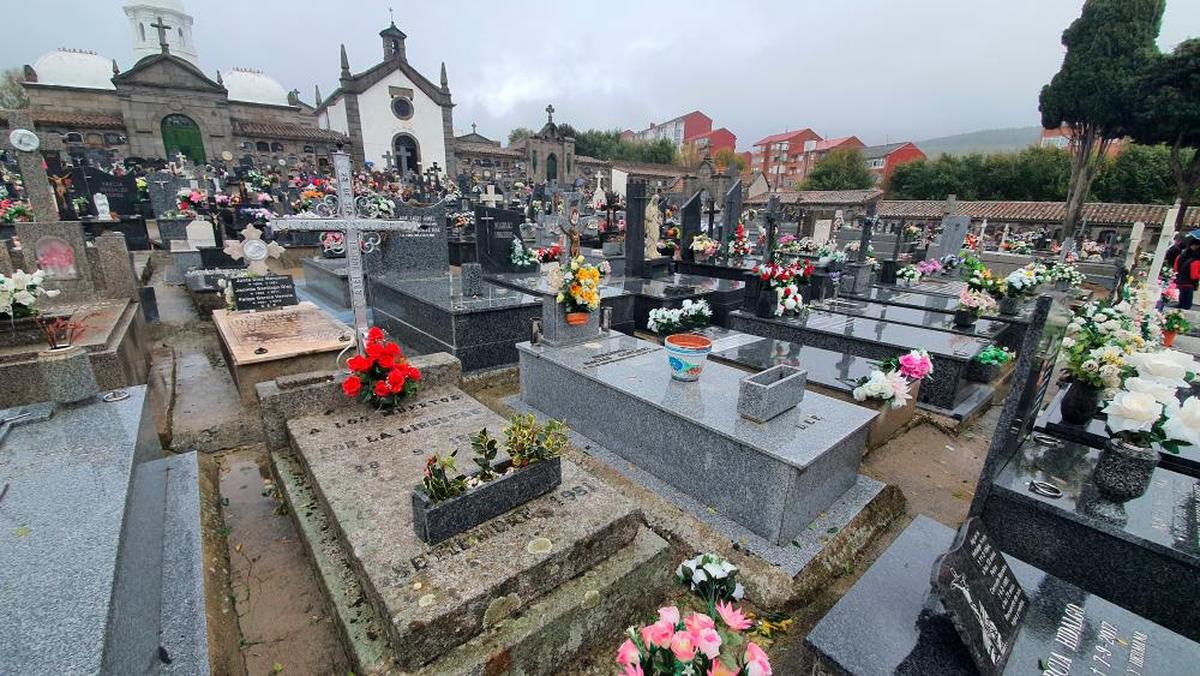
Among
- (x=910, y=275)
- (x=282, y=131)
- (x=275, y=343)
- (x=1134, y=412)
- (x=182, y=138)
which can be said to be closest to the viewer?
(x=1134, y=412)

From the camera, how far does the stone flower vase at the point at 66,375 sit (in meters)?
3.38

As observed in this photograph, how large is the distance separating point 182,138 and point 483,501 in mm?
41883

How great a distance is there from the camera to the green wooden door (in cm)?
3195

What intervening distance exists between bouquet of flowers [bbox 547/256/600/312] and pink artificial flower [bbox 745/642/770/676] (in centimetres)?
435

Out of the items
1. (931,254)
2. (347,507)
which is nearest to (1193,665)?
(347,507)

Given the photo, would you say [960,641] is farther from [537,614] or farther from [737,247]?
[737,247]

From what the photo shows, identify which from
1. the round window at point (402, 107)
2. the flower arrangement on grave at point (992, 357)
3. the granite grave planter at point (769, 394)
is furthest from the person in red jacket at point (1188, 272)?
the round window at point (402, 107)

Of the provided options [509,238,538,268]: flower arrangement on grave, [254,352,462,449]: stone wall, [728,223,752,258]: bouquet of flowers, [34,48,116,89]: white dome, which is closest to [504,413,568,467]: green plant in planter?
[254,352,462,449]: stone wall

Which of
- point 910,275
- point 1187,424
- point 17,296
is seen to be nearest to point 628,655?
point 1187,424

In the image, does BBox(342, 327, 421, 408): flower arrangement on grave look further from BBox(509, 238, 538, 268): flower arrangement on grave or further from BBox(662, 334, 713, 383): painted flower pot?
BBox(509, 238, 538, 268): flower arrangement on grave

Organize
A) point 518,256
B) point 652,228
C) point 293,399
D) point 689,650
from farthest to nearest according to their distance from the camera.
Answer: point 652,228
point 518,256
point 293,399
point 689,650

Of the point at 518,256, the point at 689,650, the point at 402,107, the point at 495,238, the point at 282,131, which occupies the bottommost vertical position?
the point at 518,256

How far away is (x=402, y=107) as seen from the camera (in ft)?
131

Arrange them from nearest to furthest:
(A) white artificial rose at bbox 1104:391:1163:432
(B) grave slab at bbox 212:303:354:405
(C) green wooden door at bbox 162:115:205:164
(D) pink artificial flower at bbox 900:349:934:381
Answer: (A) white artificial rose at bbox 1104:391:1163:432
(D) pink artificial flower at bbox 900:349:934:381
(B) grave slab at bbox 212:303:354:405
(C) green wooden door at bbox 162:115:205:164
